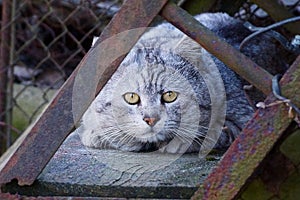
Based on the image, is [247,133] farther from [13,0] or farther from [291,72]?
[13,0]

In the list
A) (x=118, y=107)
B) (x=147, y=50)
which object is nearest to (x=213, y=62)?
(x=147, y=50)

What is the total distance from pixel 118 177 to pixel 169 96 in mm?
403

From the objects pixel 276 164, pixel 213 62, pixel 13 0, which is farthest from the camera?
pixel 13 0

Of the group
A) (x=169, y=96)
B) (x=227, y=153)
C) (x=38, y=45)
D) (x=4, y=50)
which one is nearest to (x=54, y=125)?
(x=227, y=153)

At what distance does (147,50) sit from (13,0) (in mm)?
1735

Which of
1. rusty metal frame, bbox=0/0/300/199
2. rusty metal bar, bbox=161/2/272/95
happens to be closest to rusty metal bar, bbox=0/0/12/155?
rusty metal frame, bbox=0/0/300/199

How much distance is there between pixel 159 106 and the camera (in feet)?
6.32

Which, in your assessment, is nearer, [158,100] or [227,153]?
[227,153]

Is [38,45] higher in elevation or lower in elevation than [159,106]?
lower

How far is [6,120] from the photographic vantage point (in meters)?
3.71

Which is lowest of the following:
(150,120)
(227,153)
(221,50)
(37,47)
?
(37,47)

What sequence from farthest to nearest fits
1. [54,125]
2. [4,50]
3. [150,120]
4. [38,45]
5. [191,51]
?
[38,45] < [4,50] < [191,51] < [150,120] < [54,125]

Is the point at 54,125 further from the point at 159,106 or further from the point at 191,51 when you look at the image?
the point at 191,51

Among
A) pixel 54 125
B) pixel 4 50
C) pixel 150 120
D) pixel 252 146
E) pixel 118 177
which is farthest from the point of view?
pixel 4 50
